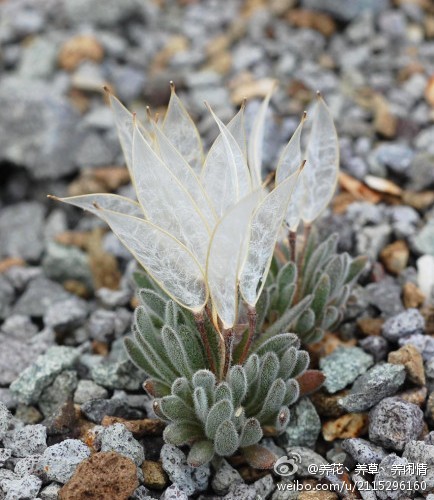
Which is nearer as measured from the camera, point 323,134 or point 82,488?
point 82,488

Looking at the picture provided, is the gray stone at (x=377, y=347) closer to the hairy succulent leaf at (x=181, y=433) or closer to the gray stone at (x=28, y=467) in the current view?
the hairy succulent leaf at (x=181, y=433)

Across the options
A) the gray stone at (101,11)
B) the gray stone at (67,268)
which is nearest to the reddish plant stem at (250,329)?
the gray stone at (67,268)

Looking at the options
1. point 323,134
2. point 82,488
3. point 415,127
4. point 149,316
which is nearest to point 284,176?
point 323,134

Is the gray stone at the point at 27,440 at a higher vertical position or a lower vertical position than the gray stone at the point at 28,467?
lower

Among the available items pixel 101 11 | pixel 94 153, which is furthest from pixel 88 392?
pixel 101 11

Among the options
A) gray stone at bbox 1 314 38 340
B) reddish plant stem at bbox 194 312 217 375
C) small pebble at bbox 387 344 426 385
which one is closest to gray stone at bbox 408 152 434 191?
small pebble at bbox 387 344 426 385

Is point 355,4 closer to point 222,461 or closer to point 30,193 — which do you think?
point 30,193
